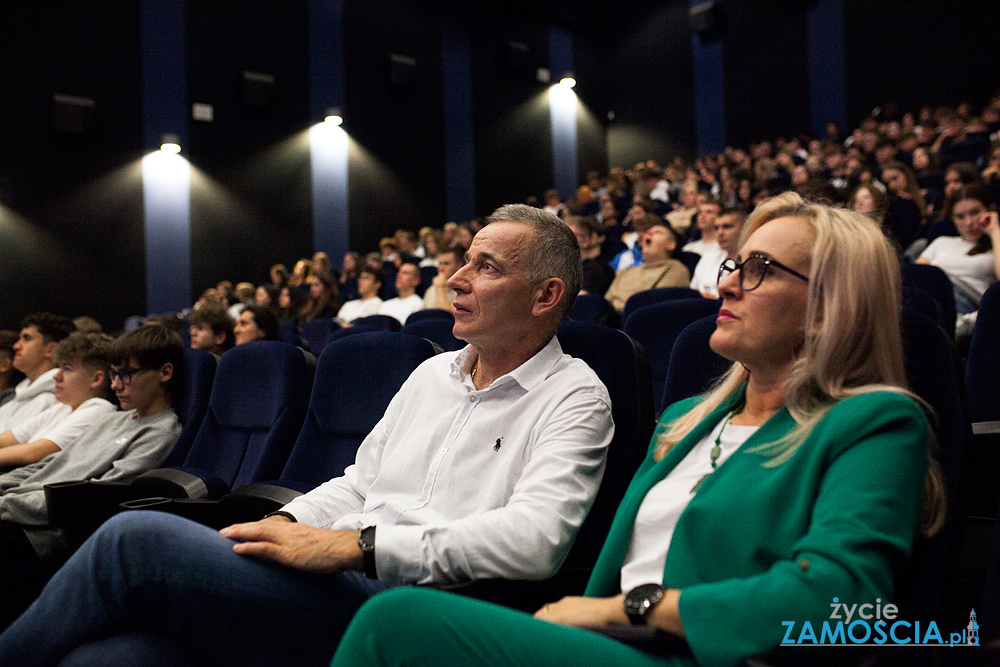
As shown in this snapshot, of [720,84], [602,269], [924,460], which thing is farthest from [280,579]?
[720,84]

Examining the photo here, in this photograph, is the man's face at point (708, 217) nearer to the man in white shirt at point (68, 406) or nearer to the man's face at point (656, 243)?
the man's face at point (656, 243)

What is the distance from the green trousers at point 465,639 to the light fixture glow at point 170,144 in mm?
7691

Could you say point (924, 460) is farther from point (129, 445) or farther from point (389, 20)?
point (389, 20)

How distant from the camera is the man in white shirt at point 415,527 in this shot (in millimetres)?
1058

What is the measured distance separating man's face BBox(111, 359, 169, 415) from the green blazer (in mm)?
1821

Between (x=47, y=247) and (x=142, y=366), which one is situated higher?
(x=47, y=247)

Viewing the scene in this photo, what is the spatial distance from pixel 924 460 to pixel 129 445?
6.78 ft

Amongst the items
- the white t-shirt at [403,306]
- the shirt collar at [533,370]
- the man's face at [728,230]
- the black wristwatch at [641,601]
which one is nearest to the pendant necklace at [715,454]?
the black wristwatch at [641,601]

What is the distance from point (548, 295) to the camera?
140cm

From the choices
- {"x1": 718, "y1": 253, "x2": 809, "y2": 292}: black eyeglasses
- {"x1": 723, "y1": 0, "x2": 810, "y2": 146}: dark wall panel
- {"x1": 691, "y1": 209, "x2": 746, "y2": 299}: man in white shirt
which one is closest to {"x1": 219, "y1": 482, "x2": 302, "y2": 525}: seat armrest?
{"x1": 718, "y1": 253, "x2": 809, "y2": 292}: black eyeglasses

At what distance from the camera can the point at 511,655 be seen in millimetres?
819

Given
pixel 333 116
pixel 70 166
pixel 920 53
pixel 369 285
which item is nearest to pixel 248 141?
pixel 333 116

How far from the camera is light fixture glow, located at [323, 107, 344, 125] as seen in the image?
8586 mm

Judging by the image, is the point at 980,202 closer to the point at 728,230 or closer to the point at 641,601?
the point at 728,230
